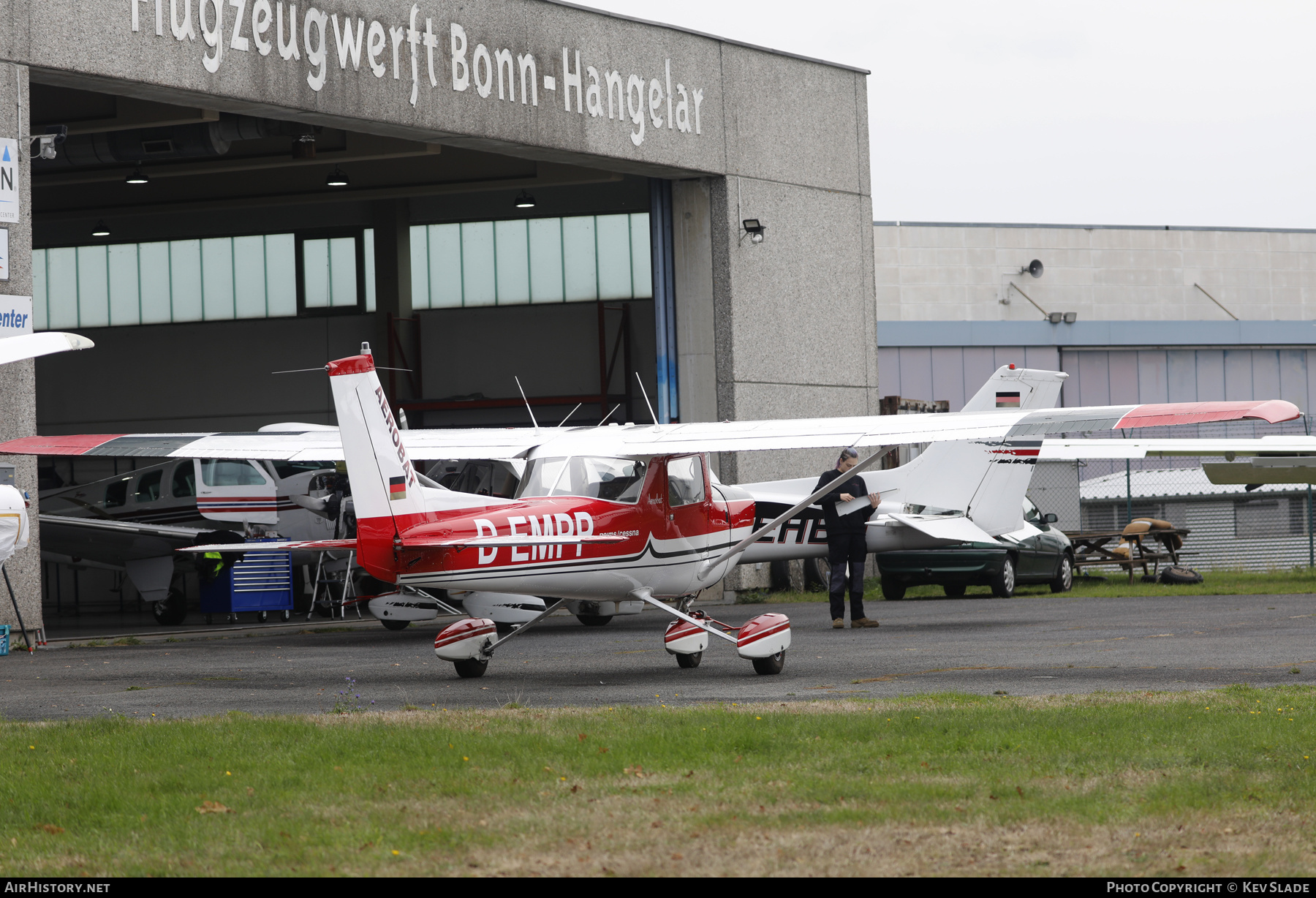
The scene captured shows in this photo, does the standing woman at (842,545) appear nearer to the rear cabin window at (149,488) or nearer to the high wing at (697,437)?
the high wing at (697,437)

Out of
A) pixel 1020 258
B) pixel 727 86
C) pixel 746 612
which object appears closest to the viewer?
pixel 746 612

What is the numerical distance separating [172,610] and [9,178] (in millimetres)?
8164

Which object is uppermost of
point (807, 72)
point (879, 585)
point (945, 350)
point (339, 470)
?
point (807, 72)

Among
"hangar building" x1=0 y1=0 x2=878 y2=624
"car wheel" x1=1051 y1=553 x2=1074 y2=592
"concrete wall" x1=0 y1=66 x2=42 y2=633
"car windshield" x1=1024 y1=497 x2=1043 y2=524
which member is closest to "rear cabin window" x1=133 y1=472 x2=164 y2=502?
"hangar building" x1=0 y1=0 x2=878 y2=624

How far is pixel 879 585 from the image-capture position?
25859 mm

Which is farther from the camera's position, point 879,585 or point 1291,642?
point 879,585

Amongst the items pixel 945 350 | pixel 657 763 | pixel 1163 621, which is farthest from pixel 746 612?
pixel 945 350

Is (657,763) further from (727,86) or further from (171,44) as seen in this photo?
(727,86)

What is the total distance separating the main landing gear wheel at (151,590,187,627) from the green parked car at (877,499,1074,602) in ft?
33.0

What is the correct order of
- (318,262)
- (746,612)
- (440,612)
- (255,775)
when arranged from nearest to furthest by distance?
1. (255,775)
2. (440,612)
3. (746,612)
4. (318,262)

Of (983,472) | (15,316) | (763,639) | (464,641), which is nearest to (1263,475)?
(983,472)

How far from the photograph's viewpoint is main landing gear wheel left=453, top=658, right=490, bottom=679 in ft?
40.5

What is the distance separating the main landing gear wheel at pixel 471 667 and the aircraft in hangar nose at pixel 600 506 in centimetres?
1

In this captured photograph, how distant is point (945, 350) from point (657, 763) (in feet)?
143
